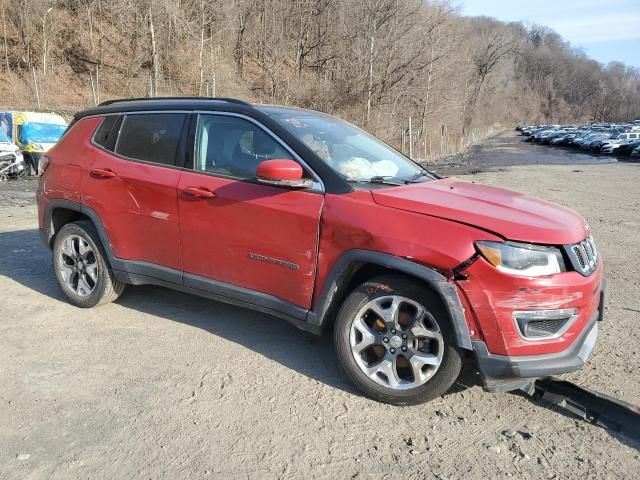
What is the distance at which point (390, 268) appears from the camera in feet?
10.3

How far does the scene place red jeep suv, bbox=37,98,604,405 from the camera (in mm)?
2947

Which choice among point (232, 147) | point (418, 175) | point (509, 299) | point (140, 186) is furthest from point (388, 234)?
point (140, 186)

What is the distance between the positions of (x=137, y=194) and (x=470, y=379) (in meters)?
2.84

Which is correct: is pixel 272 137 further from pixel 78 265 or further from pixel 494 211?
pixel 78 265

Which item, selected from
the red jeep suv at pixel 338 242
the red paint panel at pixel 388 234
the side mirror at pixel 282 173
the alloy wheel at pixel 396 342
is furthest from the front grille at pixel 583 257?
the side mirror at pixel 282 173

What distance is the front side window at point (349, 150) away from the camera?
12.2 ft

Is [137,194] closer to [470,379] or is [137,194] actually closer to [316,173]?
[316,173]

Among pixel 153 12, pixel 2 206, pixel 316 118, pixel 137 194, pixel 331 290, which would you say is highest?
pixel 153 12

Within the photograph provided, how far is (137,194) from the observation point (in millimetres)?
4230

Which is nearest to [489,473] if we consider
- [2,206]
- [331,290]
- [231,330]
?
[331,290]

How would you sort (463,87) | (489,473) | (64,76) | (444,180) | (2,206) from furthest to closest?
(463,87) < (64,76) < (2,206) < (444,180) < (489,473)

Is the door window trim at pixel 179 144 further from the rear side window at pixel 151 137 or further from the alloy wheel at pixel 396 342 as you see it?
the alloy wheel at pixel 396 342

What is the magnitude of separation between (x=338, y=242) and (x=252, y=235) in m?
0.66

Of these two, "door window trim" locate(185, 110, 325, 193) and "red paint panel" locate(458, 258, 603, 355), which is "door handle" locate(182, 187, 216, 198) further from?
"red paint panel" locate(458, 258, 603, 355)
